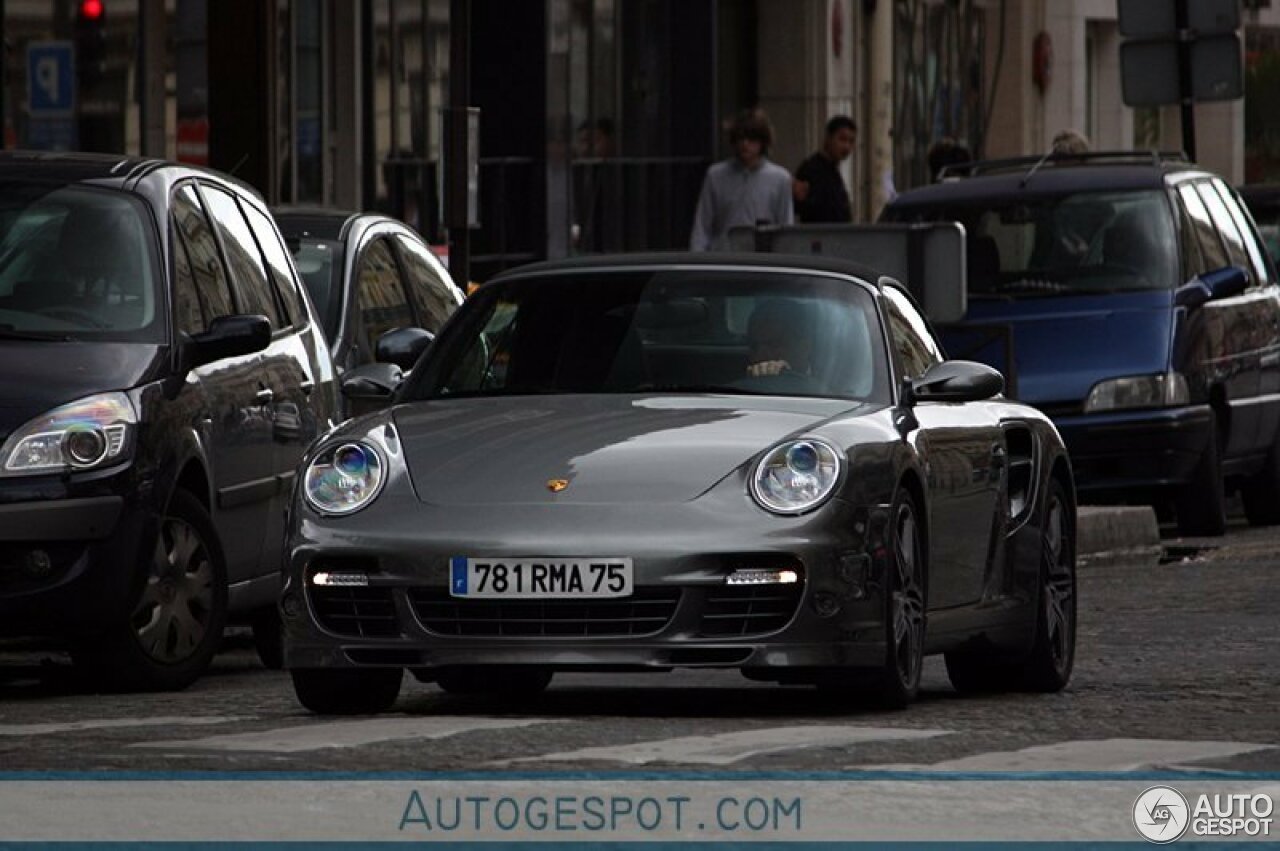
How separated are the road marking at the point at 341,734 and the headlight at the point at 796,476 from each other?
91 cm

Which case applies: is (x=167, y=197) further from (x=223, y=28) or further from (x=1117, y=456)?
(x=1117, y=456)

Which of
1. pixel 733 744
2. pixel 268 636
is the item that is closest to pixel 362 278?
pixel 268 636

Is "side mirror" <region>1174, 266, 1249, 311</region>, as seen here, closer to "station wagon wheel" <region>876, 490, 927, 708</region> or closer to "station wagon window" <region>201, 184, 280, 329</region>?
"station wagon window" <region>201, 184, 280, 329</region>

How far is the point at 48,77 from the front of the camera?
24859mm

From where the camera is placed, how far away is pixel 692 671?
12094mm

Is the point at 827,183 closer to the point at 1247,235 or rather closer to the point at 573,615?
the point at 1247,235

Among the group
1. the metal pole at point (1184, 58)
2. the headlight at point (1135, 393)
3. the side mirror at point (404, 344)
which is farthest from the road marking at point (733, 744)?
the metal pole at point (1184, 58)

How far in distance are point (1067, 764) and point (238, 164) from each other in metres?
9.39

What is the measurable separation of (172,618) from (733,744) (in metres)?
3.23

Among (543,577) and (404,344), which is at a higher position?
(404,344)

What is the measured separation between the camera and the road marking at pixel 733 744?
27.4 feet

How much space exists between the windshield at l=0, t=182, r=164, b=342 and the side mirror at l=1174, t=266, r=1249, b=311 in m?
8.51

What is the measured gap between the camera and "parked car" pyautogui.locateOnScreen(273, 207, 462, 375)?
48.6ft

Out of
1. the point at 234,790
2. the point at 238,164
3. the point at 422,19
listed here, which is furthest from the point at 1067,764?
the point at 422,19
